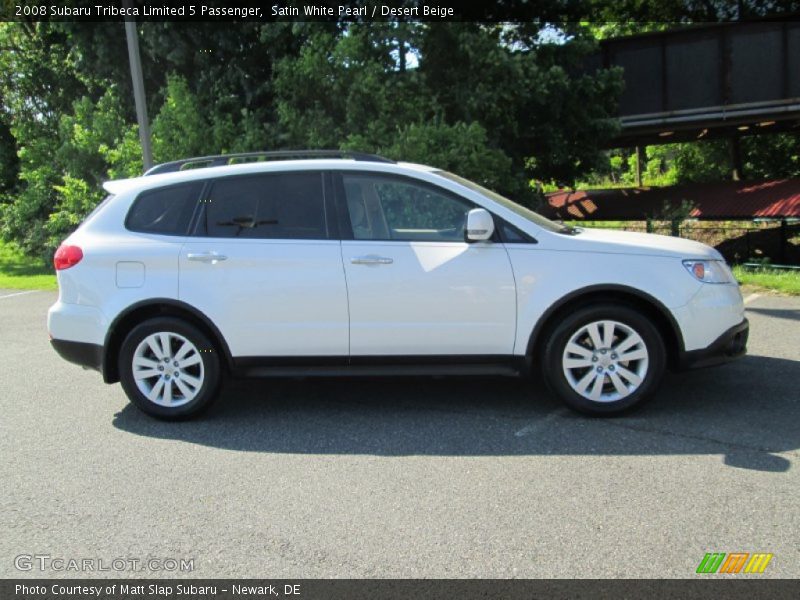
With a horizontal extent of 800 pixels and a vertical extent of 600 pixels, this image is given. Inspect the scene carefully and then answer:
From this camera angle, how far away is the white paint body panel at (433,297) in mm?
4672

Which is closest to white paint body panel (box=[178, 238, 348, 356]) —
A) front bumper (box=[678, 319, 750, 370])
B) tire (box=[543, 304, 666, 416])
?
tire (box=[543, 304, 666, 416])

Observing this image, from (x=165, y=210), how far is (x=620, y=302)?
328cm

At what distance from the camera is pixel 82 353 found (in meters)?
4.96

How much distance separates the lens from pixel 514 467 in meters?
4.01

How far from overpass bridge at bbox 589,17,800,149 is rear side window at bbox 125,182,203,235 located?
1470cm

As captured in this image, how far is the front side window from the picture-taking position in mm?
4836

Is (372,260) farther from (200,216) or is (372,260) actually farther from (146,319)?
(146,319)

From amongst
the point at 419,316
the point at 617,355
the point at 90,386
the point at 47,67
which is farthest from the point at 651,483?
the point at 47,67

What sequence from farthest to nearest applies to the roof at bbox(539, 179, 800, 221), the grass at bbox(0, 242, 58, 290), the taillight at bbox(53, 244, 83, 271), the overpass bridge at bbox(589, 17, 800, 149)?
the roof at bbox(539, 179, 800, 221)
the overpass bridge at bbox(589, 17, 800, 149)
the grass at bbox(0, 242, 58, 290)
the taillight at bbox(53, 244, 83, 271)

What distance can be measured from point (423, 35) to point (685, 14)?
17.6 meters

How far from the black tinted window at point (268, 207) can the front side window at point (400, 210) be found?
9.9 inches

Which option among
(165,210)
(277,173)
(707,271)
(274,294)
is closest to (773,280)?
(707,271)

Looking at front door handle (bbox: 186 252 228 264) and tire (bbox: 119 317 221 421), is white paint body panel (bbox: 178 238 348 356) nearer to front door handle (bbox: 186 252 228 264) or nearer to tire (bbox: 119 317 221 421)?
front door handle (bbox: 186 252 228 264)

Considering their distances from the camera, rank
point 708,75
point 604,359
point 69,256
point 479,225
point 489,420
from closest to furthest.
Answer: point 479,225 → point 604,359 → point 489,420 → point 69,256 → point 708,75
